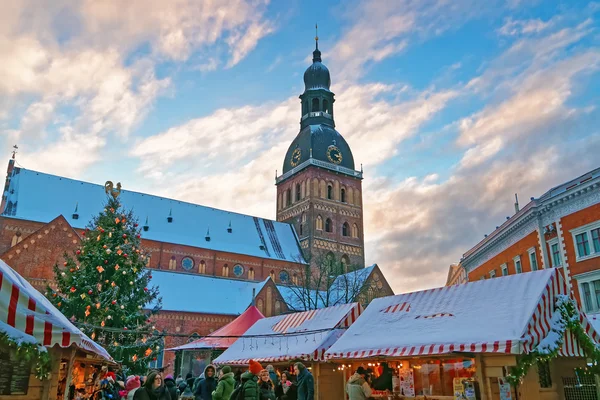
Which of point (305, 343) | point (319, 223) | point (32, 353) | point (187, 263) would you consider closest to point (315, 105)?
point (319, 223)

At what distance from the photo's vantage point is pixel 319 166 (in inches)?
2062

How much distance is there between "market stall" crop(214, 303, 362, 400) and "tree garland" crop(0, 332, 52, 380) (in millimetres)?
7436

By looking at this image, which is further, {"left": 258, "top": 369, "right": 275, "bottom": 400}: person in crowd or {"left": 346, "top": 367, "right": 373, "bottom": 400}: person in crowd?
{"left": 346, "top": 367, "right": 373, "bottom": 400}: person in crowd

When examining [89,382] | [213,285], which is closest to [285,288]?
[213,285]

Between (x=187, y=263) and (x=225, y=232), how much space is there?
6271 millimetres

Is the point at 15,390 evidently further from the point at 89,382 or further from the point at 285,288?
the point at 285,288

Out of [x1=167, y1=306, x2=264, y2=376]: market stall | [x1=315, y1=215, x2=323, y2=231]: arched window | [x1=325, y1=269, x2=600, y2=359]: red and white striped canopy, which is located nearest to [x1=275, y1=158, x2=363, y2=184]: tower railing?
[x1=315, y1=215, x2=323, y2=231]: arched window

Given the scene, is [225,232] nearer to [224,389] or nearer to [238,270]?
[238,270]

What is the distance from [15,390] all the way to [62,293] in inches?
502

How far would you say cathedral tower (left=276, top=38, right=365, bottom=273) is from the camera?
171 feet

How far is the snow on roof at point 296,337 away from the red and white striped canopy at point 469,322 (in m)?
1.26

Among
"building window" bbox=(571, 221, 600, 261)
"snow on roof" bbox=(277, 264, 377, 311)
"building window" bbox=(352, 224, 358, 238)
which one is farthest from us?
"building window" bbox=(352, 224, 358, 238)

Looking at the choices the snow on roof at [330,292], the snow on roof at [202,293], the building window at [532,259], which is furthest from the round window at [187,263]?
the building window at [532,259]

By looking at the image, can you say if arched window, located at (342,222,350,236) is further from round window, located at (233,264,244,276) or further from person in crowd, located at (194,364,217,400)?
person in crowd, located at (194,364,217,400)
